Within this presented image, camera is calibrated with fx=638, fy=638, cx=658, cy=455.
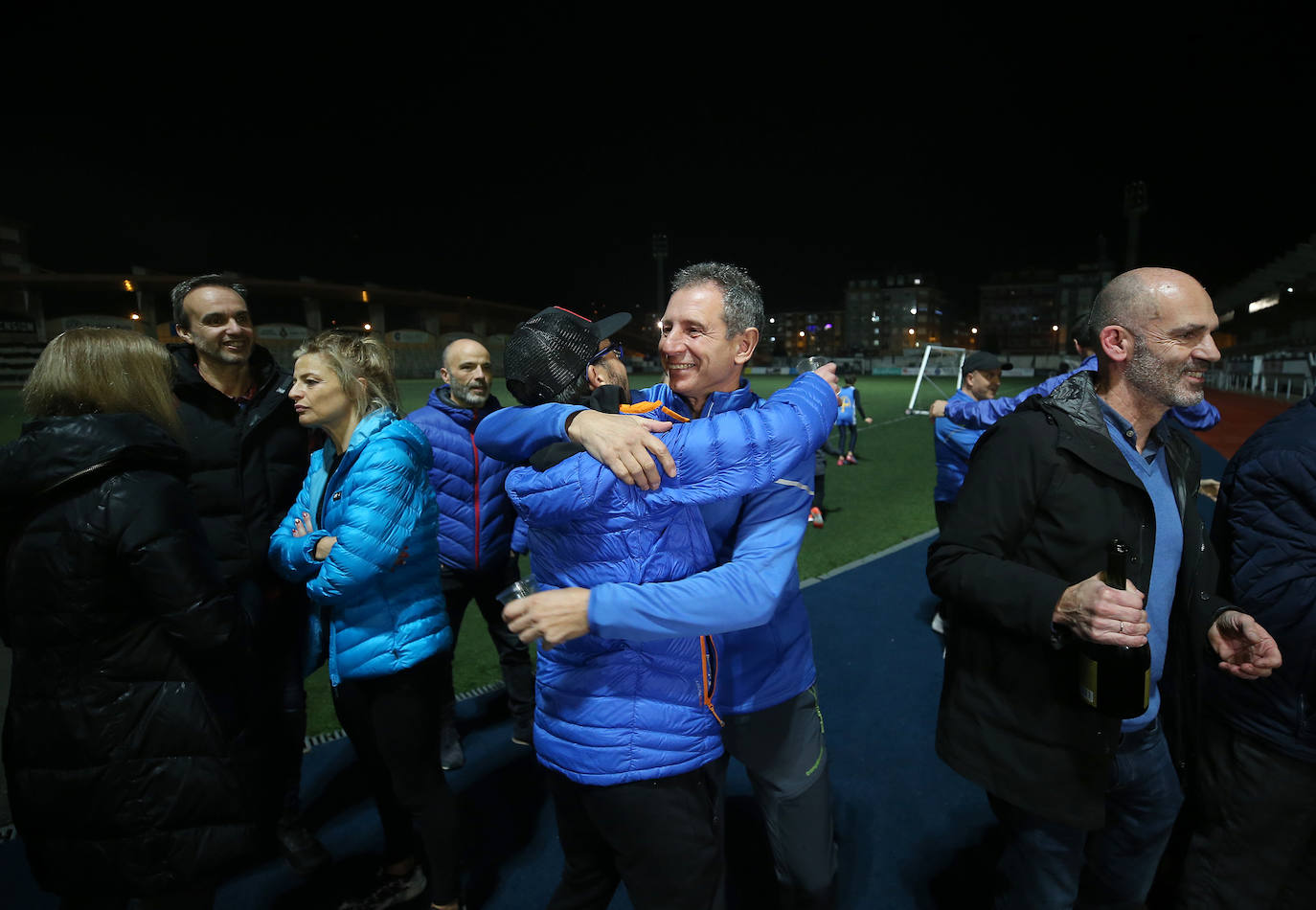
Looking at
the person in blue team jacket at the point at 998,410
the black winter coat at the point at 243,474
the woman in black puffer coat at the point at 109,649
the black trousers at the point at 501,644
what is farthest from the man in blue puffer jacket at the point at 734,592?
the person in blue team jacket at the point at 998,410

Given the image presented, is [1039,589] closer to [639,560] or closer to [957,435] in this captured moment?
[639,560]

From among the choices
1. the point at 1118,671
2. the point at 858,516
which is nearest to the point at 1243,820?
the point at 1118,671

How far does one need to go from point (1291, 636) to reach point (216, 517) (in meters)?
3.80

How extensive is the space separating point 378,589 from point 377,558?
21cm

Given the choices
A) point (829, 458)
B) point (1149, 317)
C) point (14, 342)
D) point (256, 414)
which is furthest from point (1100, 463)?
point (14, 342)

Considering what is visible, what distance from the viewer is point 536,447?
1514 mm

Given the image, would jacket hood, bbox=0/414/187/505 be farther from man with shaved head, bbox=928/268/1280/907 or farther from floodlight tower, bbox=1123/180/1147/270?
floodlight tower, bbox=1123/180/1147/270

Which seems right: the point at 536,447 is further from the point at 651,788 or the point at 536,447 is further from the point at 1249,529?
the point at 1249,529

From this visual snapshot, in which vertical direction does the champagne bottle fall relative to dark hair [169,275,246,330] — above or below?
below

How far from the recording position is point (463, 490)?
344cm

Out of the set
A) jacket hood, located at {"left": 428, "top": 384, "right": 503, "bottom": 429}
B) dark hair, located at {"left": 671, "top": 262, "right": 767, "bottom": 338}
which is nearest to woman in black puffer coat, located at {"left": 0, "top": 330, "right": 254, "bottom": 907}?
dark hair, located at {"left": 671, "top": 262, "right": 767, "bottom": 338}

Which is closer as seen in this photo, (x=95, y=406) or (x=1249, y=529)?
(x=95, y=406)

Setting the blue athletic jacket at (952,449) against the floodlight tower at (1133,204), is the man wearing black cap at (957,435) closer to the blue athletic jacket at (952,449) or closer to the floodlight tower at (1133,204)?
the blue athletic jacket at (952,449)

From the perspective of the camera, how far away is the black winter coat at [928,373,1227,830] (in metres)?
1.71
